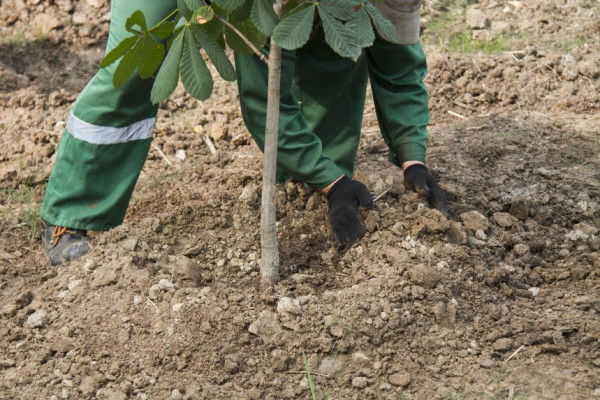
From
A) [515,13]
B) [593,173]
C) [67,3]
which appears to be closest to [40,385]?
[593,173]

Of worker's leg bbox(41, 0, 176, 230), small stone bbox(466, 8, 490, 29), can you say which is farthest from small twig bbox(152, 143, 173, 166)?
small stone bbox(466, 8, 490, 29)

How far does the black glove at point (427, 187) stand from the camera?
3004 mm

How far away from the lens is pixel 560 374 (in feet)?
7.26

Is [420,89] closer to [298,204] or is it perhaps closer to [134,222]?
[298,204]

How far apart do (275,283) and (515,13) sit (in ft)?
11.4

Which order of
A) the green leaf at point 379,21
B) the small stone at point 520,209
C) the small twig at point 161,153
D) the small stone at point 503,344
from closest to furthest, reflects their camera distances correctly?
the green leaf at point 379,21 < the small stone at point 503,344 < the small stone at point 520,209 < the small twig at point 161,153

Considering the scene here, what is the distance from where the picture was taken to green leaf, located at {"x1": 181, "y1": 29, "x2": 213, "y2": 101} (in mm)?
1973

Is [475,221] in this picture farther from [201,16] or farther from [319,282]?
[201,16]

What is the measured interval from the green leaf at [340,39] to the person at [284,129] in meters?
0.89

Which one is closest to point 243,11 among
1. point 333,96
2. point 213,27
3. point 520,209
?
point 213,27

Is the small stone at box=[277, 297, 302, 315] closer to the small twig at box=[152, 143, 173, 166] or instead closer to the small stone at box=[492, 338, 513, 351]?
the small stone at box=[492, 338, 513, 351]

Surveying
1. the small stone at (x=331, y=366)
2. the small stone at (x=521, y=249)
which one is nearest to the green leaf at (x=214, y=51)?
the small stone at (x=331, y=366)

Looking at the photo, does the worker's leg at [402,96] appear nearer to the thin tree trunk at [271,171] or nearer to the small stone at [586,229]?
the small stone at [586,229]

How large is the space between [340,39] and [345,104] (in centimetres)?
157
